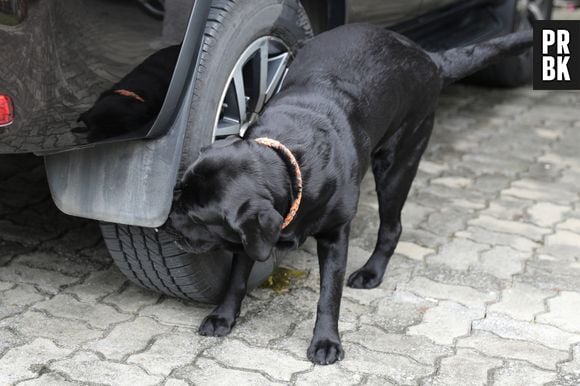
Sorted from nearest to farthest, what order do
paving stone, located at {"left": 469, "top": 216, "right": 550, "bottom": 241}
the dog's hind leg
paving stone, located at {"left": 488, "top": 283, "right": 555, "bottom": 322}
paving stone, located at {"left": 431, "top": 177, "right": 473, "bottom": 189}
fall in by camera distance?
paving stone, located at {"left": 488, "top": 283, "right": 555, "bottom": 322}, the dog's hind leg, paving stone, located at {"left": 469, "top": 216, "right": 550, "bottom": 241}, paving stone, located at {"left": 431, "top": 177, "right": 473, "bottom": 189}

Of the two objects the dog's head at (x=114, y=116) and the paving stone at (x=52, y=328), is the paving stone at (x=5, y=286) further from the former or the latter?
the dog's head at (x=114, y=116)

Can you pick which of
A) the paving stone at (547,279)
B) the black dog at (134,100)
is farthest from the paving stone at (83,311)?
the paving stone at (547,279)

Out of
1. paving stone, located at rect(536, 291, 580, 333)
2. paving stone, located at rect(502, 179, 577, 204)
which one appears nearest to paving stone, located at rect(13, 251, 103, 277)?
paving stone, located at rect(536, 291, 580, 333)

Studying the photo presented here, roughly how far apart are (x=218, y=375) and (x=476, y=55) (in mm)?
1676

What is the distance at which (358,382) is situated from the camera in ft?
9.39

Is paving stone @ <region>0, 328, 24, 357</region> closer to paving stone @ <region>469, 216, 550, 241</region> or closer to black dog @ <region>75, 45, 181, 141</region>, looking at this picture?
black dog @ <region>75, 45, 181, 141</region>

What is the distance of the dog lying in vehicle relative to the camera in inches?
103

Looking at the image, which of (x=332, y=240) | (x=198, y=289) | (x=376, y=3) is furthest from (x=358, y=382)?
(x=376, y=3)

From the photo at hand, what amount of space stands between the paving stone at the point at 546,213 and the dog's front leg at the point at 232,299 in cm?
173

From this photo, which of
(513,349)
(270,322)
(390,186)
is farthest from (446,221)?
(270,322)

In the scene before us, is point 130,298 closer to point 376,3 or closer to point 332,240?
point 332,240

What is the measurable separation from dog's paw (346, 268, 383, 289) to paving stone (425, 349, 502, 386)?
57cm

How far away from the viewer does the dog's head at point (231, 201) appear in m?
2.59

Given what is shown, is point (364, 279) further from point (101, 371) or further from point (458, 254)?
point (101, 371)
